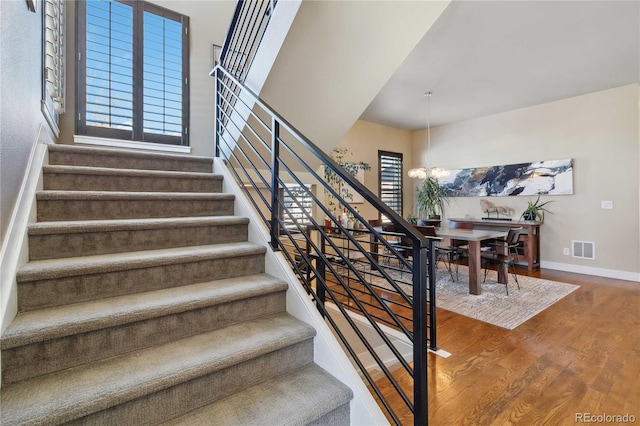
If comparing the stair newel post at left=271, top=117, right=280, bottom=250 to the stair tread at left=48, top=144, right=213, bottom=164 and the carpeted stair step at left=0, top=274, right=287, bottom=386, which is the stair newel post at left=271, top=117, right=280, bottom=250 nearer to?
the carpeted stair step at left=0, top=274, right=287, bottom=386

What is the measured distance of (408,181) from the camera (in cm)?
746

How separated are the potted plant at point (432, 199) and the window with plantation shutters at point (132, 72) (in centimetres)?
472

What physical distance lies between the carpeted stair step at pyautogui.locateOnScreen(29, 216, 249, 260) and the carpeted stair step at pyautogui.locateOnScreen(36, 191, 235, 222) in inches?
4.8

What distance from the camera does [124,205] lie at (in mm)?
1831

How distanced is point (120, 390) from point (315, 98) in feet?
8.29

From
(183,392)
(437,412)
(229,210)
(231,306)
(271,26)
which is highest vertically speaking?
(271,26)

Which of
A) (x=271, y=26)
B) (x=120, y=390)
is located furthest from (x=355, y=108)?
Result: (x=120, y=390)

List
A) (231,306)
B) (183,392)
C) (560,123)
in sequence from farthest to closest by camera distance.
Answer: (560,123) < (231,306) < (183,392)

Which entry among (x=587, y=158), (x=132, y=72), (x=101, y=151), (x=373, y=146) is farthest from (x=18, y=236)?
(x=587, y=158)

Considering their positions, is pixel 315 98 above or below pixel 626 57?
below

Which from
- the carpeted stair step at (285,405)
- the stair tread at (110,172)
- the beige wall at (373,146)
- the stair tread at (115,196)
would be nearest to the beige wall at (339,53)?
the stair tread at (110,172)

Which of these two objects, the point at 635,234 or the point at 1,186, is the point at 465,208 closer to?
the point at 635,234

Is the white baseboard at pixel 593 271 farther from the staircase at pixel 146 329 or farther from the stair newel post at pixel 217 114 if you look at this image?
the stair newel post at pixel 217 114

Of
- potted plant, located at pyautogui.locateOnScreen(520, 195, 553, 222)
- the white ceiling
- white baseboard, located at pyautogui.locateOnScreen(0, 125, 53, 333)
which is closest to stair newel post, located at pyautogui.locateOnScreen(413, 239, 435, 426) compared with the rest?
white baseboard, located at pyautogui.locateOnScreen(0, 125, 53, 333)
